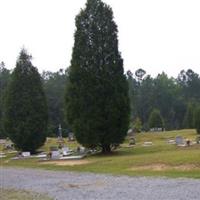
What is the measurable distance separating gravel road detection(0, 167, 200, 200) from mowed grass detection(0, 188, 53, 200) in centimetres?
42

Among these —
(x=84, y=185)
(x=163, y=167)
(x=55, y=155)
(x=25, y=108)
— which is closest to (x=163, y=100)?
(x=25, y=108)

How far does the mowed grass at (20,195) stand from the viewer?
19.2 metres

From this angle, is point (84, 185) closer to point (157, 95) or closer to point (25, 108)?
point (25, 108)

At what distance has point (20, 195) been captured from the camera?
20.6 meters

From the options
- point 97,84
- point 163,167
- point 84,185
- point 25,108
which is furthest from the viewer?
point 25,108

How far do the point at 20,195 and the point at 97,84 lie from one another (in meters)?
21.9

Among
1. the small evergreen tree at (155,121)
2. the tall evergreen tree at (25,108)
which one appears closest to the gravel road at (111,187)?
the tall evergreen tree at (25,108)

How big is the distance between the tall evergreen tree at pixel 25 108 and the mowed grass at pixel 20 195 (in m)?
29.1

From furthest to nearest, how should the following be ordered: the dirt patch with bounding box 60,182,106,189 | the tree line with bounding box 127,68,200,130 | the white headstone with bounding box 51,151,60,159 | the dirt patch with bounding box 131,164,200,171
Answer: the tree line with bounding box 127,68,200,130, the white headstone with bounding box 51,151,60,159, the dirt patch with bounding box 131,164,200,171, the dirt patch with bounding box 60,182,106,189

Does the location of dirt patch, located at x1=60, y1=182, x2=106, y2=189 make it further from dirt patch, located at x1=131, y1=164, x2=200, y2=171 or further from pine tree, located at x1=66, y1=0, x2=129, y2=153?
pine tree, located at x1=66, y1=0, x2=129, y2=153

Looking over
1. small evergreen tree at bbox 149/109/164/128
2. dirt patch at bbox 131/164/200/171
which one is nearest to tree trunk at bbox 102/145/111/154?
A: dirt patch at bbox 131/164/200/171

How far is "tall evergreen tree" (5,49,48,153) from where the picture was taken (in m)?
52.1

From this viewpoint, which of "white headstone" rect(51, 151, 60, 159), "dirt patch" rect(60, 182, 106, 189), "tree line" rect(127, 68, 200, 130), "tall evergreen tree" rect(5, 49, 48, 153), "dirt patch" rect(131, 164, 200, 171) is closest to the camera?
"dirt patch" rect(60, 182, 106, 189)

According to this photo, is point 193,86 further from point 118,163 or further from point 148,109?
point 118,163
